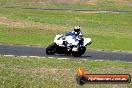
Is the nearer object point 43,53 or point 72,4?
point 43,53

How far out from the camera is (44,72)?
18.4 metres

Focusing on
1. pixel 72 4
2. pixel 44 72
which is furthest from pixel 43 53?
pixel 72 4

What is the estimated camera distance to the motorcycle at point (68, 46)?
26969 mm

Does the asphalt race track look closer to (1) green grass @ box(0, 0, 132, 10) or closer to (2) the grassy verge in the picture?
(2) the grassy verge

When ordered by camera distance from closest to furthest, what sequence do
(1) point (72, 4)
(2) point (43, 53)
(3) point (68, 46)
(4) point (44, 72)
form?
(4) point (44, 72), (3) point (68, 46), (2) point (43, 53), (1) point (72, 4)

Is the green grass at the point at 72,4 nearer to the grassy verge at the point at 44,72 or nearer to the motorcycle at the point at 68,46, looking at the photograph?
the motorcycle at the point at 68,46

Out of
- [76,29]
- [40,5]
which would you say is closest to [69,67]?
[76,29]

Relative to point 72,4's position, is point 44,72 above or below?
above

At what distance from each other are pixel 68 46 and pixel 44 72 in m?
8.94

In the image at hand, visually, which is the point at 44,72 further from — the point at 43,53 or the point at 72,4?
the point at 72,4

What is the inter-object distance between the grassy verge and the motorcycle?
3.98 metres

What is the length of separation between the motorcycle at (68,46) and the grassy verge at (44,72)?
398 centimetres

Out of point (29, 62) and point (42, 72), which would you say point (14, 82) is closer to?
point (42, 72)

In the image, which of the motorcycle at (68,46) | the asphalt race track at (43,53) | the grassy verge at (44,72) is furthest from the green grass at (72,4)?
the grassy verge at (44,72)
